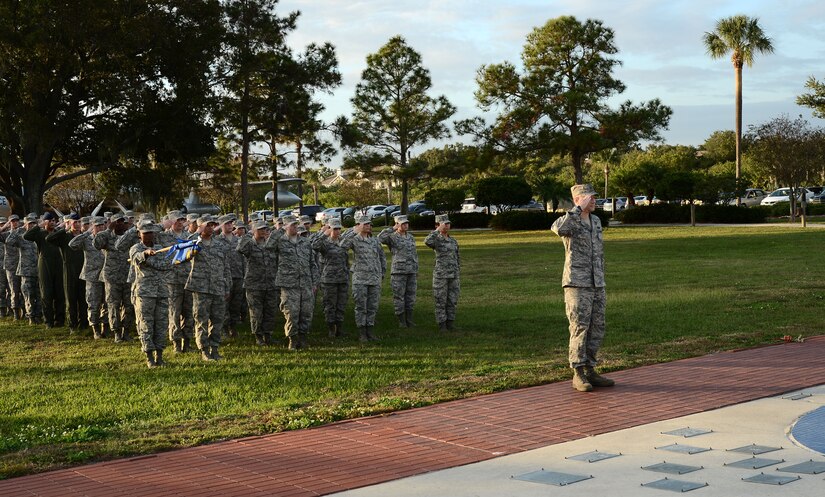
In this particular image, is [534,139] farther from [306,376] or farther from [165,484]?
[165,484]

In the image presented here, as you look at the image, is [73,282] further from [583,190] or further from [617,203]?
[617,203]

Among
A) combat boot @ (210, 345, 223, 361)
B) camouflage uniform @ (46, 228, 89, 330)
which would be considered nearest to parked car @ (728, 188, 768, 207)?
camouflage uniform @ (46, 228, 89, 330)

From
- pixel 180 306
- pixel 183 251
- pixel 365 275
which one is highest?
pixel 183 251

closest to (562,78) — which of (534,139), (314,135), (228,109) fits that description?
(534,139)

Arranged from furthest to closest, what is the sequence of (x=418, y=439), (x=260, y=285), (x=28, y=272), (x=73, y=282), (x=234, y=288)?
(x=28, y=272) → (x=73, y=282) → (x=234, y=288) → (x=260, y=285) → (x=418, y=439)

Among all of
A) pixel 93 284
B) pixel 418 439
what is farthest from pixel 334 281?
pixel 418 439

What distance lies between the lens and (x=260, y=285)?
1442 centimetres

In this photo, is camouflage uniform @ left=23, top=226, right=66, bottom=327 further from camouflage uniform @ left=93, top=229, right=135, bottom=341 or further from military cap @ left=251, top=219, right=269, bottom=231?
military cap @ left=251, top=219, right=269, bottom=231

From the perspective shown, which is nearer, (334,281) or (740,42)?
(334,281)

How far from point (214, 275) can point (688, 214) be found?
38850 millimetres

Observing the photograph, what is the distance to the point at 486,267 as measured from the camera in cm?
2816

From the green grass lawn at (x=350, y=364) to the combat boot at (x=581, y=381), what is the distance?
0.60m

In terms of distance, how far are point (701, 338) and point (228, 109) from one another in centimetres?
2712

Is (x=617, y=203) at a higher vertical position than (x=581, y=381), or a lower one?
higher
